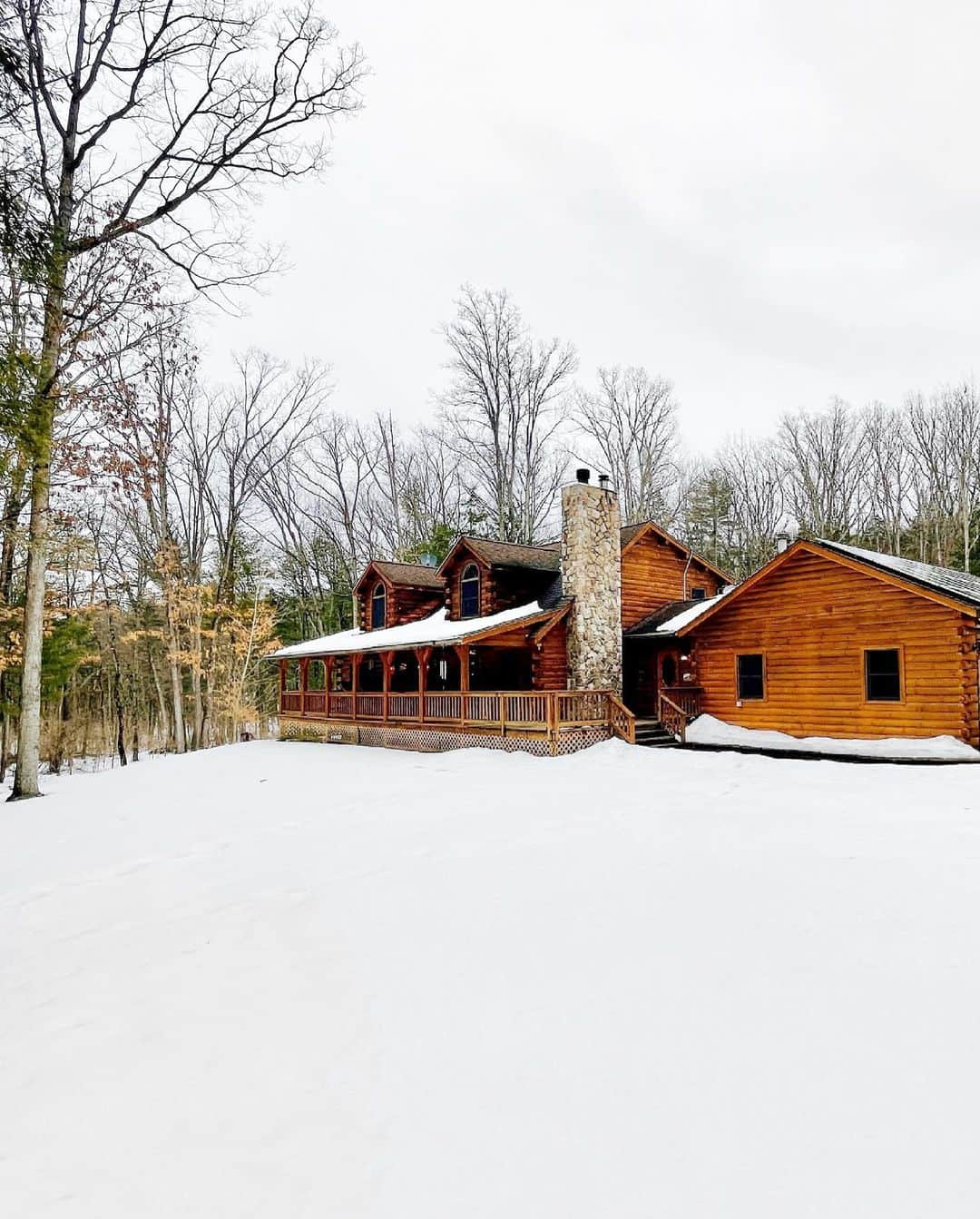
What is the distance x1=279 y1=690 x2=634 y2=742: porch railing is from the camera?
597 inches

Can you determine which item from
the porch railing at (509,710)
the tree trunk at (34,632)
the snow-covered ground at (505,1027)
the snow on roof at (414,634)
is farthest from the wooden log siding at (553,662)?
the tree trunk at (34,632)

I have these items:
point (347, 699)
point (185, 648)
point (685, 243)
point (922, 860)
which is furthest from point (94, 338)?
point (685, 243)

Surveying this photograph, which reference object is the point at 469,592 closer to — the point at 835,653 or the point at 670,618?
the point at 670,618

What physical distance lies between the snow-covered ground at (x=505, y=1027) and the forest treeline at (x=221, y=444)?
4614 mm

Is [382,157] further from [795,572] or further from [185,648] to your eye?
[185,648]

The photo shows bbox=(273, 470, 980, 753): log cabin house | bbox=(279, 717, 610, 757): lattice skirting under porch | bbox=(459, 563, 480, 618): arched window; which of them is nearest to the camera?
bbox=(273, 470, 980, 753): log cabin house

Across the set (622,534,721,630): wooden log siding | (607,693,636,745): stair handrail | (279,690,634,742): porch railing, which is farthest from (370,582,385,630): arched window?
(607,693,636,745): stair handrail

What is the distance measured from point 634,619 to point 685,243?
2167cm

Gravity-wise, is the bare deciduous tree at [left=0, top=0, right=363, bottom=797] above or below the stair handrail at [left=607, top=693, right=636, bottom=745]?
above

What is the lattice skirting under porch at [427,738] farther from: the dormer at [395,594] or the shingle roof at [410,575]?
the shingle roof at [410,575]

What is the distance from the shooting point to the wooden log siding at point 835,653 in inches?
508

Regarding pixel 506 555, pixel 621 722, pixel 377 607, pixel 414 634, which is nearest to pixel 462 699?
pixel 414 634

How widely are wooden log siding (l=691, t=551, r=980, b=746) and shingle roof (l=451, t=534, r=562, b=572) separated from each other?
5.34m

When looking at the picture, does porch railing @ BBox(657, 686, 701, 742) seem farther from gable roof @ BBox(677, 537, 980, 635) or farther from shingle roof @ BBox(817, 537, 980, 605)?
shingle roof @ BBox(817, 537, 980, 605)
